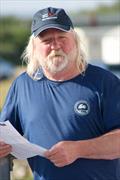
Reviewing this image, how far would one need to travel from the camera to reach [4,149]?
3.47 m

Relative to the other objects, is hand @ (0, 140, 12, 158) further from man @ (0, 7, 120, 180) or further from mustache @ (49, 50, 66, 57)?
mustache @ (49, 50, 66, 57)

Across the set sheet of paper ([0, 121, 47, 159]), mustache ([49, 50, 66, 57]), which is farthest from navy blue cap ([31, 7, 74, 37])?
sheet of paper ([0, 121, 47, 159])

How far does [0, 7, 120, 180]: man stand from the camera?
11.5 feet

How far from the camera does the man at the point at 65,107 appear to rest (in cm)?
351

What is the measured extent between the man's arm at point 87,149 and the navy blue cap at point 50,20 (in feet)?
2.19

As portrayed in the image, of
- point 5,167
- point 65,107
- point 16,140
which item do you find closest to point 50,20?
point 65,107

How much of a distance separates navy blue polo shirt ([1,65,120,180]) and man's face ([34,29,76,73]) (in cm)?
10

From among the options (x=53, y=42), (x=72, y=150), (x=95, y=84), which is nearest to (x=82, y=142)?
(x=72, y=150)

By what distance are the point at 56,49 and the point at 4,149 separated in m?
0.63

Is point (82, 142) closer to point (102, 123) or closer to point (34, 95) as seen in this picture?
point (102, 123)

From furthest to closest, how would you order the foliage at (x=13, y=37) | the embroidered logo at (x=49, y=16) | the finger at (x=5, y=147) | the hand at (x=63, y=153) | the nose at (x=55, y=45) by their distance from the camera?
the foliage at (x=13, y=37)
the embroidered logo at (x=49, y=16)
the nose at (x=55, y=45)
the finger at (x=5, y=147)
the hand at (x=63, y=153)

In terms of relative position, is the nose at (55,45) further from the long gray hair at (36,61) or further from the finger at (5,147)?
the finger at (5,147)

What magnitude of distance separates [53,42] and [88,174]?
77 cm

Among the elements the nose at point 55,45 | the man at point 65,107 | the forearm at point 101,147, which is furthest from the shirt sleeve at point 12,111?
the forearm at point 101,147
